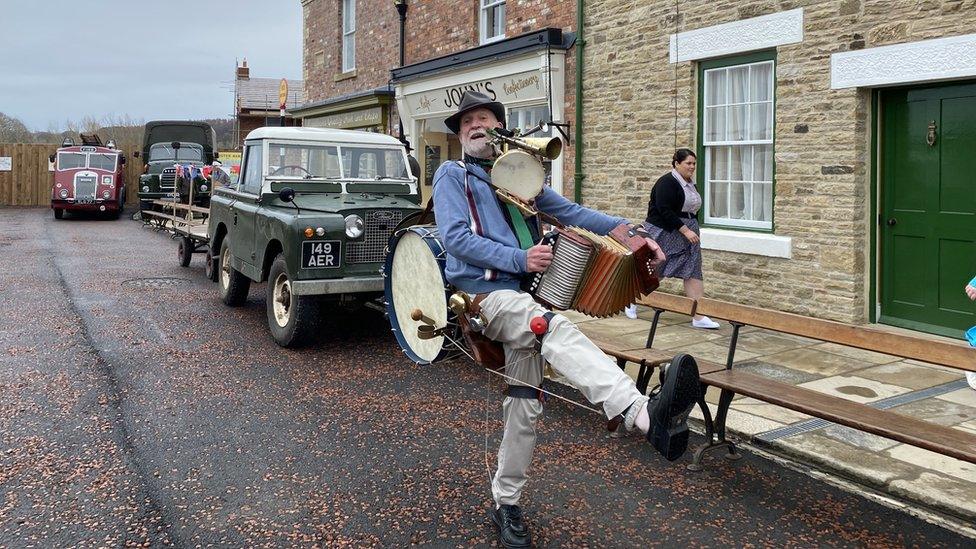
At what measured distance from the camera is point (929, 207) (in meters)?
7.90

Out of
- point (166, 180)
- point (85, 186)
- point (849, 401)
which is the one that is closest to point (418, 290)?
point (849, 401)

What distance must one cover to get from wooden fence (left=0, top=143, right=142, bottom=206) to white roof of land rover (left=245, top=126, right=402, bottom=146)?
2644cm

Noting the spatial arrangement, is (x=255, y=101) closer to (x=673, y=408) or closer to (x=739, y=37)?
(x=739, y=37)

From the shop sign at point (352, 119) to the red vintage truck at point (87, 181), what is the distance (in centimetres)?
751

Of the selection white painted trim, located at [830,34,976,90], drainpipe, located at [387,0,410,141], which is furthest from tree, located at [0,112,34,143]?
white painted trim, located at [830,34,976,90]

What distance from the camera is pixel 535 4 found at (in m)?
Answer: 12.9

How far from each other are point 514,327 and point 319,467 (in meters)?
1.74

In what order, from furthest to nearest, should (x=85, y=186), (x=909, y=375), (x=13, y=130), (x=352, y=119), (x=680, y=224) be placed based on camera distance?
(x=13, y=130) → (x=85, y=186) → (x=352, y=119) → (x=680, y=224) → (x=909, y=375)

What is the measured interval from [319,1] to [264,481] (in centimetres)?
1907

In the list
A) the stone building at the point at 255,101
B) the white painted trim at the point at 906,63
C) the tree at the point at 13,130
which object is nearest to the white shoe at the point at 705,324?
the white painted trim at the point at 906,63

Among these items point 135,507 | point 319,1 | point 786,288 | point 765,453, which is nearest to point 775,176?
point 786,288

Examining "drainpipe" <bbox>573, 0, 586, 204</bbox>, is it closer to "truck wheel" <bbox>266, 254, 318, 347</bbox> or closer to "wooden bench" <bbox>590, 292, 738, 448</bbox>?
"truck wheel" <bbox>266, 254, 318, 347</bbox>

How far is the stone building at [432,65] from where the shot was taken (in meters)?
12.3

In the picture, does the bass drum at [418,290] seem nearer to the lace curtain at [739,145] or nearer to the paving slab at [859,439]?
the paving slab at [859,439]
